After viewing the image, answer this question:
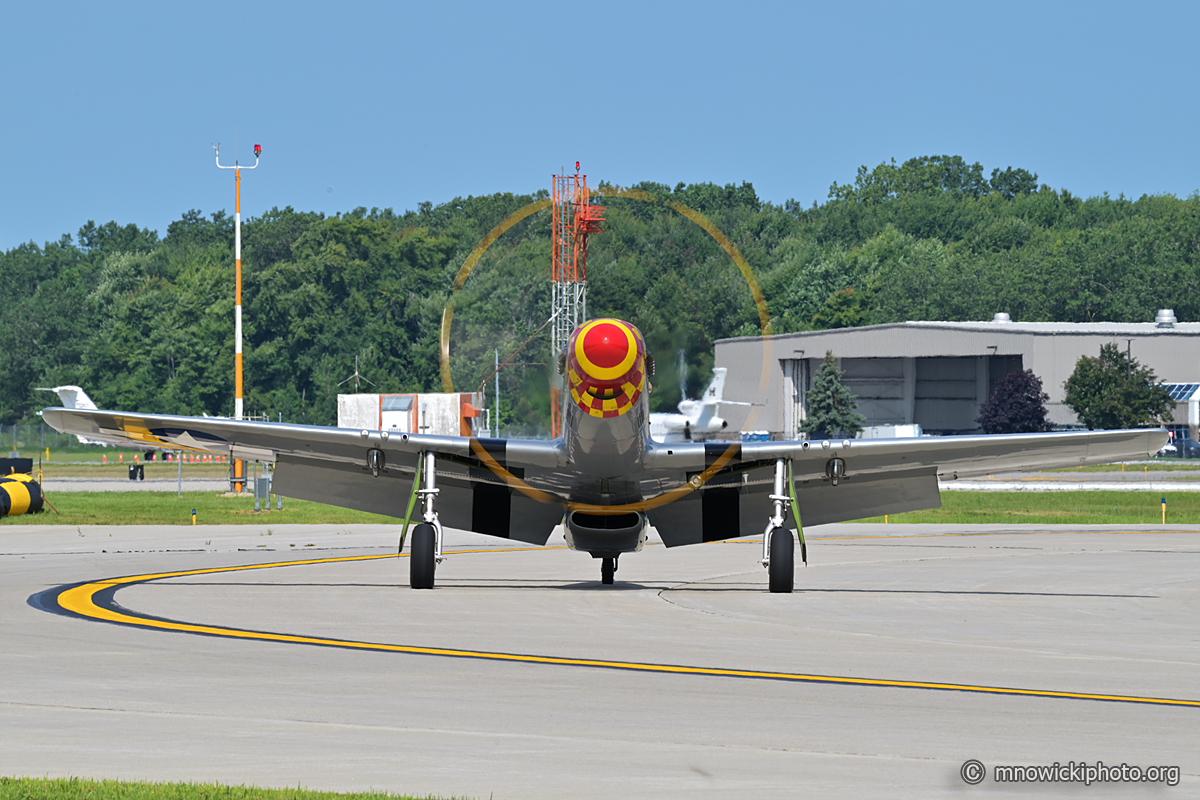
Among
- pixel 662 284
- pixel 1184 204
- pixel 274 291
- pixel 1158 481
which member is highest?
pixel 1184 204

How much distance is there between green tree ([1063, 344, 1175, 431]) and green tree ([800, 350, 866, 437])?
15.3 metres

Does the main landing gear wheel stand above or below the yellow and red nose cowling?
below

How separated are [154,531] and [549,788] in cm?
3061

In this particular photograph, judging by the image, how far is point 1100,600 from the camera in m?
19.0

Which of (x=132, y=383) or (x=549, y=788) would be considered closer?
(x=549, y=788)

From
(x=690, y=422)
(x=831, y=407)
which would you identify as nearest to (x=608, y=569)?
(x=690, y=422)

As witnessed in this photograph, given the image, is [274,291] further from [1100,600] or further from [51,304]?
[1100,600]

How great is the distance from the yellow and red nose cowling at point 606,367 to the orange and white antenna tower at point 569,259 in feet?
6.29

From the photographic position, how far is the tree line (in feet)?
338

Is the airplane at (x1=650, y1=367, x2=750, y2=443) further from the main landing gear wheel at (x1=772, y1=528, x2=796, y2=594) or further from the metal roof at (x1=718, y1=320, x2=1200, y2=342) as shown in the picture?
the main landing gear wheel at (x1=772, y1=528, x2=796, y2=594)

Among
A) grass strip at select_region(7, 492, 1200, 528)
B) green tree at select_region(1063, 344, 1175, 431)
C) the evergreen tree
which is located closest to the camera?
grass strip at select_region(7, 492, 1200, 528)

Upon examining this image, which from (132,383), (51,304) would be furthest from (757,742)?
(51,304)

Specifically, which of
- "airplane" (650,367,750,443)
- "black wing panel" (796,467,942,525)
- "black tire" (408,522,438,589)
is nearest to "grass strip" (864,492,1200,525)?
"black wing panel" (796,467,942,525)

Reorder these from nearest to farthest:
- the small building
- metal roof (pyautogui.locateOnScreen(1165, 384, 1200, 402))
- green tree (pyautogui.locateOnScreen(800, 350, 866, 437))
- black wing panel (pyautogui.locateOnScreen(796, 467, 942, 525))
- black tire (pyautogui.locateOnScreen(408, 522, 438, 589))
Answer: black tire (pyautogui.locateOnScreen(408, 522, 438, 589)), black wing panel (pyautogui.locateOnScreen(796, 467, 942, 525)), the small building, metal roof (pyautogui.locateOnScreen(1165, 384, 1200, 402)), green tree (pyautogui.locateOnScreen(800, 350, 866, 437))
